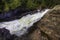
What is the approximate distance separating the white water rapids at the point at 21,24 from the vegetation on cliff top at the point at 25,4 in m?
0.54

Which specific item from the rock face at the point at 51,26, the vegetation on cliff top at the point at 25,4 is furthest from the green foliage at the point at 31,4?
the rock face at the point at 51,26

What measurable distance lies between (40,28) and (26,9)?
1.85 m

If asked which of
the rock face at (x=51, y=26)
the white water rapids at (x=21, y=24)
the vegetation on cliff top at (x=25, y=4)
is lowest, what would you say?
the white water rapids at (x=21, y=24)

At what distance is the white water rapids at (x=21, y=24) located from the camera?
521 cm

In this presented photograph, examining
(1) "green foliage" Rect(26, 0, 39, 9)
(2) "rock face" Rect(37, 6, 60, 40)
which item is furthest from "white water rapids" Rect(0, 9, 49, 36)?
(2) "rock face" Rect(37, 6, 60, 40)

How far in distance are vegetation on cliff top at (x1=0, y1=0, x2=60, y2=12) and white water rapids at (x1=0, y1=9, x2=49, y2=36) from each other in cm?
54

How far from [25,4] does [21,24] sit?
1.09 meters

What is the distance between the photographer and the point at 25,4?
6.26 meters

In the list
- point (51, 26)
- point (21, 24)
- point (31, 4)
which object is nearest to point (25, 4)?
point (31, 4)

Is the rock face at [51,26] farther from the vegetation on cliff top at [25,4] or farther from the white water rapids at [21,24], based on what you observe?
the vegetation on cliff top at [25,4]

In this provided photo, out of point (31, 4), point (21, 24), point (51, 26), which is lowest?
point (21, 24)

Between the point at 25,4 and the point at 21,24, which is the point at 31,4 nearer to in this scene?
the point at 25,4

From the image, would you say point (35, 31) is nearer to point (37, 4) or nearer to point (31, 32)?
point (31, 32)

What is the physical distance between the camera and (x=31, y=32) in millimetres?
4859
